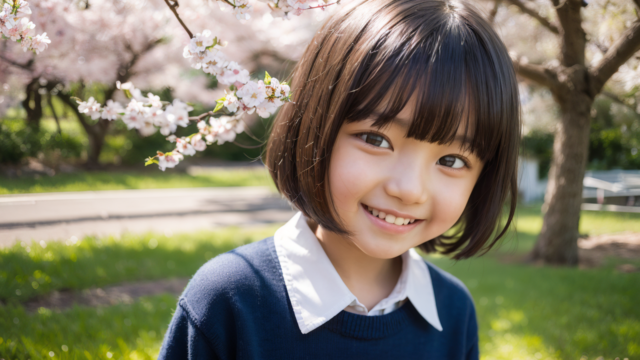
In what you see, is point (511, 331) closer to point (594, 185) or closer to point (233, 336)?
point (594, 185)

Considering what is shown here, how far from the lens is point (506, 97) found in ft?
3.37

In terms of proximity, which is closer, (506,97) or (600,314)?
(506,97)

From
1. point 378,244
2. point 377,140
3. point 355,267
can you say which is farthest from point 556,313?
point 377,140

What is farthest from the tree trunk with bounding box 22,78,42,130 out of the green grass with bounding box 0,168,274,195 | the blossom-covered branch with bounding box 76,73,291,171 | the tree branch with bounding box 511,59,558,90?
the tree branch with bounding box 511,59,558,90

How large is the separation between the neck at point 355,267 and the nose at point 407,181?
28 centimetres

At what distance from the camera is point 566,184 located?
14.4 feet

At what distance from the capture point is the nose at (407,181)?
92 cm

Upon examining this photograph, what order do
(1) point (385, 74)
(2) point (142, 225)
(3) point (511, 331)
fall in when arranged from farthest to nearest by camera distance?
(2) point (142, 225)
(3) point (511, 331)
(1) point (385, 74)

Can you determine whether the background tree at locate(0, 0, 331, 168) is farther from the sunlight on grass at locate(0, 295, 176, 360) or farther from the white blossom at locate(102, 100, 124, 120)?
the sunlight on grass at locate(0, 295, 176, 360)

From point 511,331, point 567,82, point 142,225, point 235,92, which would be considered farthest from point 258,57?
point 235,92

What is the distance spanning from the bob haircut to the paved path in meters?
1.36

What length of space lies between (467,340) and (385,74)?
92 cm

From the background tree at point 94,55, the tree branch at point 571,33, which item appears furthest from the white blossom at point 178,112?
the tree branch at point 571,33

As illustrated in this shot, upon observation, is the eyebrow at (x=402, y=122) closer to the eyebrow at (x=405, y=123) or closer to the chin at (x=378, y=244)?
the eyebrow at (x=405, y=123)
